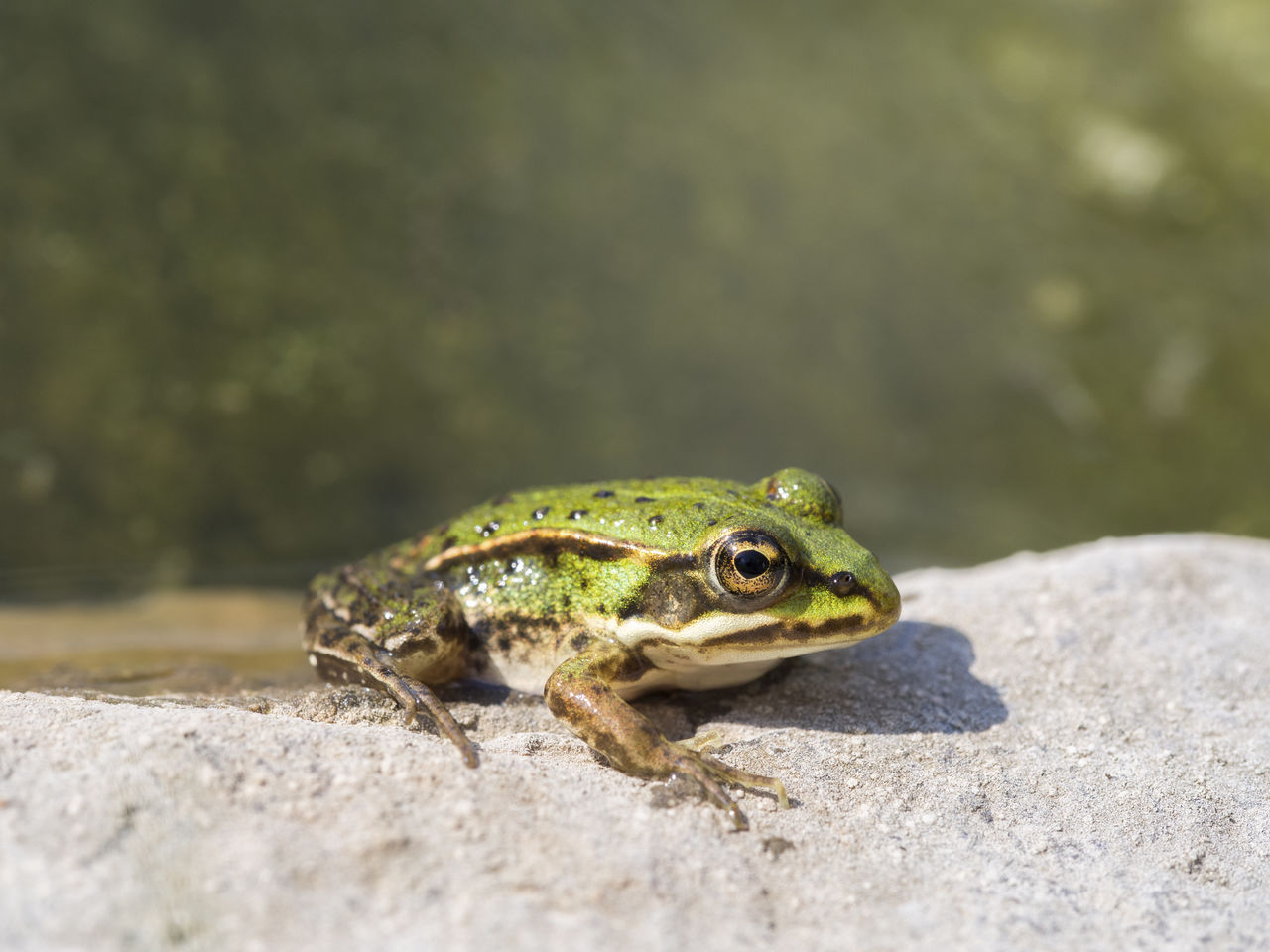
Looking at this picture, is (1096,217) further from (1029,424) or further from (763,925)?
(763,925)

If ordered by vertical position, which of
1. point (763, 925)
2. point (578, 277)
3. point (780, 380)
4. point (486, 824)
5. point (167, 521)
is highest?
point (578, 277)

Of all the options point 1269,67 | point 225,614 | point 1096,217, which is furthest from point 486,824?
point 1269,67

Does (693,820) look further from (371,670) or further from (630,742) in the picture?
(371,670)

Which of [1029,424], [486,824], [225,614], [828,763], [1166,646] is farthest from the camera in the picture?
[1029,424]

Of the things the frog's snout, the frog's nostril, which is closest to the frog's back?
the frog's nostril

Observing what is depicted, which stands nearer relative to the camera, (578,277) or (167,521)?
(167,521)

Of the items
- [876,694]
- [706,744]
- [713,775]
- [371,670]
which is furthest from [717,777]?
[371,670]
